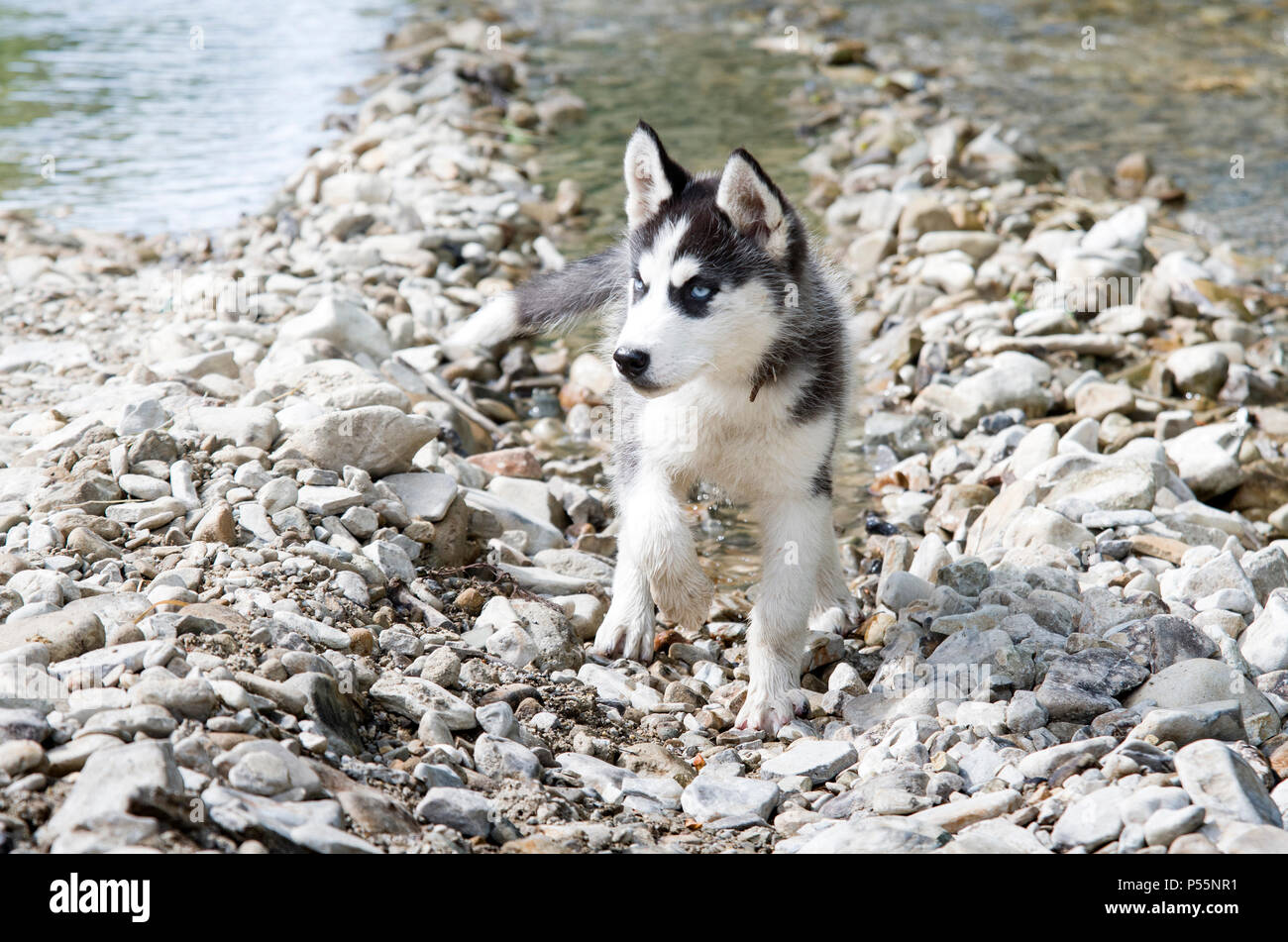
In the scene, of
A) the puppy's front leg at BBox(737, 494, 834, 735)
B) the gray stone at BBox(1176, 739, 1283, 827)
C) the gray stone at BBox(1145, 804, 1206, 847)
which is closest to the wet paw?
the puppy's front leg at BBox(737, 494, 834, 735)

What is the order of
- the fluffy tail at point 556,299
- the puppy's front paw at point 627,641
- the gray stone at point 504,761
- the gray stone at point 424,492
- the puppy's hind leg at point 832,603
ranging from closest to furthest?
the gray stone at point 504,761 → the puppy's front paw at point 627,641 → the gray stone at point 424,492 → the puppy's hind leg at point 832,603 → the fluffy tail at point 556,299

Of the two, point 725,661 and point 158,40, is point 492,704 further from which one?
point 158,40

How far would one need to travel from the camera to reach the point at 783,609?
4473 mm

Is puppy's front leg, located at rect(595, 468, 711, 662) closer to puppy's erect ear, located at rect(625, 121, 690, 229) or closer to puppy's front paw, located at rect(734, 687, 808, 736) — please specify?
puppy's front paw, located at rect(734, 687, 808, 736)

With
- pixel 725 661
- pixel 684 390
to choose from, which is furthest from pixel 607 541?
pixel 684 390

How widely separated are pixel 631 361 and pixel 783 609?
1137 mm

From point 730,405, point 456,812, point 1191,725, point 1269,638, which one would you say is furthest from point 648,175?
point 1269,638

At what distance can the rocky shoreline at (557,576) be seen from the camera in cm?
311

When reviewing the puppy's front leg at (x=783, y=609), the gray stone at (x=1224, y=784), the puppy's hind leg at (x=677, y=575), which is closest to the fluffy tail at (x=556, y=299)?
the puppy's hind leg at (x=677, y=575)

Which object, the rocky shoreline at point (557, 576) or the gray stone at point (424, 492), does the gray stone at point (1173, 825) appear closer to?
the rocky shoreline at point (557, 576)

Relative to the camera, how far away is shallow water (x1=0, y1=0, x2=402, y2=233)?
10.8m

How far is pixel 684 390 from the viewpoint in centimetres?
462

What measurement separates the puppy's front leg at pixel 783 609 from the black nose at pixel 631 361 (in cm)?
92

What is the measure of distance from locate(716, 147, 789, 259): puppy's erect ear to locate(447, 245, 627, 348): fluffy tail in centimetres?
76
